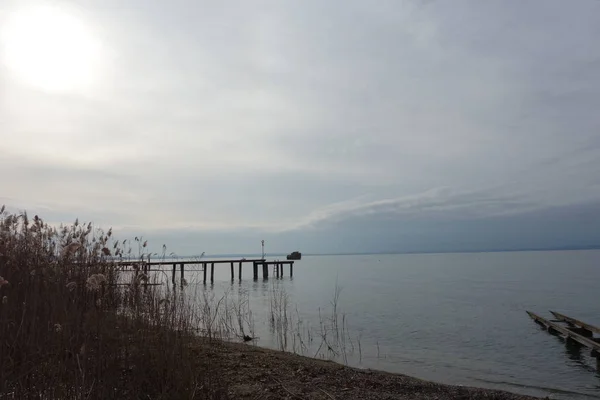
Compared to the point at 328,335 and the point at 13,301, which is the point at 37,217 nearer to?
the point at 13,301

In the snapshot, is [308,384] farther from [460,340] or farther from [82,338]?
[460,340]

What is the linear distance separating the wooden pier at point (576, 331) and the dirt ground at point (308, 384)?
7265 millimetres

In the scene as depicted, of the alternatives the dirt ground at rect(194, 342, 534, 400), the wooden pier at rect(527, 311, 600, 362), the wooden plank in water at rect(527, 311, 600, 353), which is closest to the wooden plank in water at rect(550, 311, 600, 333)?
the wooden pier at rect(527, 311, 600, 362)

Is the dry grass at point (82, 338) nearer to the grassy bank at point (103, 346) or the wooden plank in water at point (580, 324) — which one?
the grassy bank at point (103, 346)

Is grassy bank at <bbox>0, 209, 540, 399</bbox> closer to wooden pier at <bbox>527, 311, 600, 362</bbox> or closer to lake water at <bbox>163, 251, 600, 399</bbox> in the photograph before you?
lake water at <bbox>163, 251, 600, 399</bbox>

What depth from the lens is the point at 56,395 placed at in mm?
3898

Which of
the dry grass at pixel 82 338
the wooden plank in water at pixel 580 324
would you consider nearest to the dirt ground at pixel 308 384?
the dry grass at pixel 82 338

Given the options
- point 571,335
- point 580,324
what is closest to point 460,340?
point 571,335

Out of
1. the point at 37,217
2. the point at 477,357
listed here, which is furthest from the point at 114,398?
the point at 477,357

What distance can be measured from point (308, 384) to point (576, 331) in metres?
14.2

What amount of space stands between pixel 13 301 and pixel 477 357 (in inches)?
570

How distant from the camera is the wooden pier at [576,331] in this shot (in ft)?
46.8

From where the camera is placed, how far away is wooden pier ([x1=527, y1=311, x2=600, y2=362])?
14280 mm

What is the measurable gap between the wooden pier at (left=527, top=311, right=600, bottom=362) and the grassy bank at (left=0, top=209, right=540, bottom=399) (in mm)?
7616
